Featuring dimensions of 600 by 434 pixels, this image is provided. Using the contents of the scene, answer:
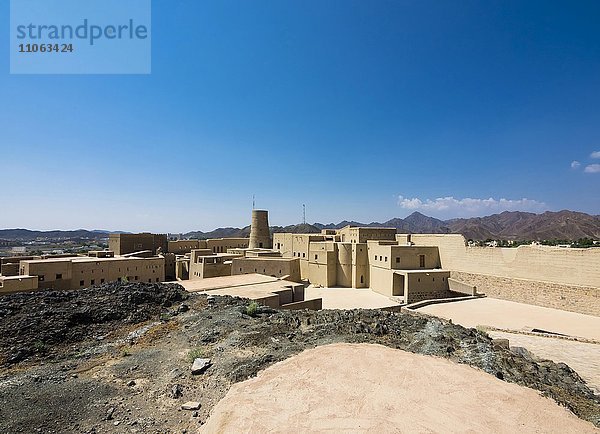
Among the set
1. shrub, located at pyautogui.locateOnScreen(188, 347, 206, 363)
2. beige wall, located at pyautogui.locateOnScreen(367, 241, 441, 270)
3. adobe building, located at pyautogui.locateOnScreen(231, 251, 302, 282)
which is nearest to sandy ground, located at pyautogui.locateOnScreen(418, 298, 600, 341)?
beige wall, located at pyautogui.locateOnScreen(367, 241, 441, 270)

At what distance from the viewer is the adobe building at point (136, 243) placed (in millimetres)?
29797

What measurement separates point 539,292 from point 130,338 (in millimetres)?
21796

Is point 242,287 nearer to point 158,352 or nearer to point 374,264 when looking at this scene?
point 158,352

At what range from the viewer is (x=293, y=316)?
34.9ft

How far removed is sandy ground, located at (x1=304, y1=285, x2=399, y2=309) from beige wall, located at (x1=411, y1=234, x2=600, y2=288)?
646 cm

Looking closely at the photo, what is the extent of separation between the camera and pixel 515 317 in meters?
17.6

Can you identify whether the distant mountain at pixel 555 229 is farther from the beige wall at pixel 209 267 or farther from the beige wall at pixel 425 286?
the beige wall at pixel 209 267

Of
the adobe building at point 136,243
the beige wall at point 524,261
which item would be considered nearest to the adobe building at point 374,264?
the beige wall at point 524,261

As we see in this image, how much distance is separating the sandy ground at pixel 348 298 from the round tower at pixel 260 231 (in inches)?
532

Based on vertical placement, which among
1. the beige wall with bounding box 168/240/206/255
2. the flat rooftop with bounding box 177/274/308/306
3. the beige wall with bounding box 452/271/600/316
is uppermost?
the beige wall with bounding box 168/240/206/255

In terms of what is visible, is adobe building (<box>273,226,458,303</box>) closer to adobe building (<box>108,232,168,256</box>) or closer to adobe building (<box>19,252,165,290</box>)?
adobe building (<box>108,232,168,256</box>)

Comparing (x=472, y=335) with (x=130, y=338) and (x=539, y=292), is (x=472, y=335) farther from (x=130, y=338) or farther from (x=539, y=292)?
(x=539, y=292)

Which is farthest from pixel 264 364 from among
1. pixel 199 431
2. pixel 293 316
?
pixel 293 316

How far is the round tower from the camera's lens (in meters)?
39.4
